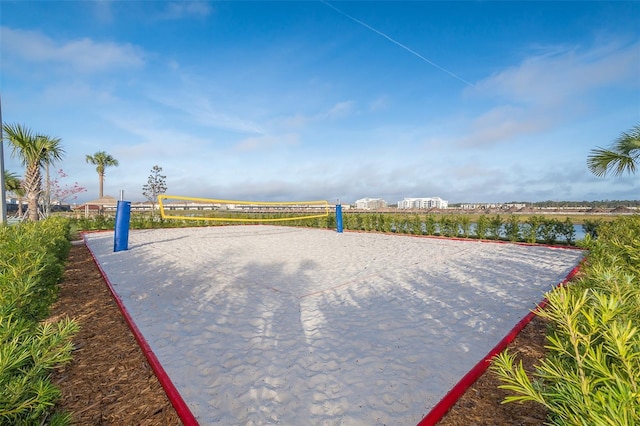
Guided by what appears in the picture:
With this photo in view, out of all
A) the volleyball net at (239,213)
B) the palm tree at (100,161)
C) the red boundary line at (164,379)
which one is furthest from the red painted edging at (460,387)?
the palm tree at (100,161)

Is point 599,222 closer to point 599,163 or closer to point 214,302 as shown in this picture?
point 599,163

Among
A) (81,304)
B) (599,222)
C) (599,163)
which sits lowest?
(81,304)

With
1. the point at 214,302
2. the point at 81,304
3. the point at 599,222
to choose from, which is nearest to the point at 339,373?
the point at 214,302

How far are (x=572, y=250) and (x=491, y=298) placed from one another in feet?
22.3

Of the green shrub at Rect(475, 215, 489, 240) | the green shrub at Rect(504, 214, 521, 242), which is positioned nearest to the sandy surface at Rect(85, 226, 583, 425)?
the green shrub at Rect(504, 214, 521, 242)

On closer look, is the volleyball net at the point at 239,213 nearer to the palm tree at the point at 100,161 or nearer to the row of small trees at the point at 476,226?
the row of small trees at the point at 476,226

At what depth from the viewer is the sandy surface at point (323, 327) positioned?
2.12m

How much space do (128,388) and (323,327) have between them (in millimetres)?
1857

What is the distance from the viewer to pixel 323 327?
10.9 ft

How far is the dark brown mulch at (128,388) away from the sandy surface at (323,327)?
0.18 metres

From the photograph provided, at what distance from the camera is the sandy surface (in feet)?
6.95

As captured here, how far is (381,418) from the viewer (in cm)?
192

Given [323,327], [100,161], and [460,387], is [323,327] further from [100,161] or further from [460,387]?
[100,161]

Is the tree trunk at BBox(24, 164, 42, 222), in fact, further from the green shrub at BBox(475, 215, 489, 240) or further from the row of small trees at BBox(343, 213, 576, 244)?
the green shrub at BBox(475, 215, 489, 240)
